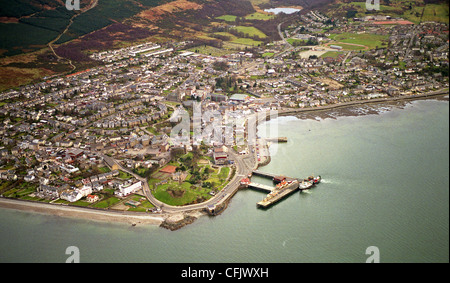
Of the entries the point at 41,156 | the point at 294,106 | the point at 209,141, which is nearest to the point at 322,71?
the point at 294,106

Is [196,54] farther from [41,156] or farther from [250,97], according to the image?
[41,156]

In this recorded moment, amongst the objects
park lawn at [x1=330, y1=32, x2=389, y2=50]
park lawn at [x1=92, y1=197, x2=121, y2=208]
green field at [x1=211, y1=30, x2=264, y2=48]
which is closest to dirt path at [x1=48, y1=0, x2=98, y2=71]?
green field at [x1=211, y1=30, x2=264, y2=48]

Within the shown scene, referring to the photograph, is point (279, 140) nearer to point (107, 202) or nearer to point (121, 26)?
point (107, 202)

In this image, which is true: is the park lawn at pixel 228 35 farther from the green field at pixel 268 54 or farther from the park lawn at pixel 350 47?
the park lawn at pixel 350 47

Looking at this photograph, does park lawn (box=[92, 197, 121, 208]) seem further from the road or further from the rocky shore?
the rocky shore

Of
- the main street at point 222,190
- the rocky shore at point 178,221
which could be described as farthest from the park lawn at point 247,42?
the rocky shore at point 178,221

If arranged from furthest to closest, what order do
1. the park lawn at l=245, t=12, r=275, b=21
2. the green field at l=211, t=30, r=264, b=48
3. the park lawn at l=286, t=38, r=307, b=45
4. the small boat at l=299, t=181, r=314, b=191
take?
the park lawn at l=245, t=12, r=275, b=21 < the park lawn at l=286, t=38, r=307, b=45 < the green field at l=211, t=30, r=264, b=48 < the small boat at l=299, t=181, r=314, b=191

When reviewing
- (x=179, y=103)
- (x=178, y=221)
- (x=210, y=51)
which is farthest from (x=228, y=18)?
(x=178, y=221)
